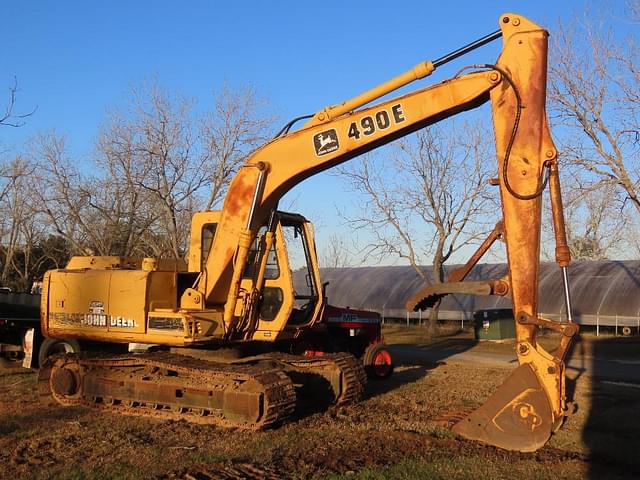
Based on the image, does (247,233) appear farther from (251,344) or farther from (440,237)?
(440,237)

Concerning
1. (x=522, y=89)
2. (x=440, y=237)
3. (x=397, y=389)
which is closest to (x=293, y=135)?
(x=522, y=89)

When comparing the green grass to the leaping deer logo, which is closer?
the green grass

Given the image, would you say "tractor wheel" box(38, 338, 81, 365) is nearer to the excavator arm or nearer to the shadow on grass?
the excavator arm

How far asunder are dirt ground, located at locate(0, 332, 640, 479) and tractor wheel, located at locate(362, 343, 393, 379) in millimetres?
2235

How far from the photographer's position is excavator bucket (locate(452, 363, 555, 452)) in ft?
23.9

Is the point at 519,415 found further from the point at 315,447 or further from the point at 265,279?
the point at 265,279

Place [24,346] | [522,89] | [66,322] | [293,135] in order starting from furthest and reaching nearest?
[24,346]
[66,322]
[293,135]
[522,89]

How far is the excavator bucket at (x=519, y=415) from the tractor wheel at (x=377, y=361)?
5.78m

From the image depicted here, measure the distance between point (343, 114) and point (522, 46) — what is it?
235 cm

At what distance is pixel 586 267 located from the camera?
1313 inches

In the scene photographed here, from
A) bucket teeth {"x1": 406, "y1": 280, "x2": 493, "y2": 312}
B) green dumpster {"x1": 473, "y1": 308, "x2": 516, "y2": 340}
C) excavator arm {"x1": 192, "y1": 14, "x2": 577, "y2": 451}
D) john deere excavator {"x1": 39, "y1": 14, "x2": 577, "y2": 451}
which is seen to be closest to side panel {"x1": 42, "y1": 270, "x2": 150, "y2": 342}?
john deere excavator {"x1": 39, "y1": 14, "x2": 577, "y2": 451}

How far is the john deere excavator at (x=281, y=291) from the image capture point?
7.66 m

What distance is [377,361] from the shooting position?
13.6 m

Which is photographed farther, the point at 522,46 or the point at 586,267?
the point at 586,267
